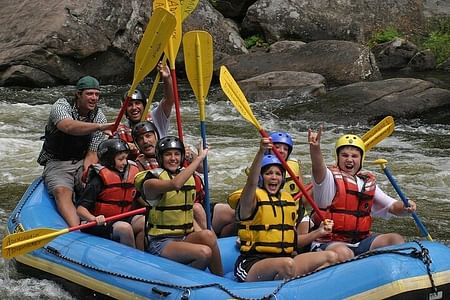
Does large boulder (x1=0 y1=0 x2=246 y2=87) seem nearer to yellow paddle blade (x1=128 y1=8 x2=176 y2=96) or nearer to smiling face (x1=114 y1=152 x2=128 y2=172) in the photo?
yellow paddle blade (x1=128 y1=8 x2=176 y2=96)

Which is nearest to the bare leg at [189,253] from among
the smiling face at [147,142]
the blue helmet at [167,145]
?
the blue helmet at [167,145]

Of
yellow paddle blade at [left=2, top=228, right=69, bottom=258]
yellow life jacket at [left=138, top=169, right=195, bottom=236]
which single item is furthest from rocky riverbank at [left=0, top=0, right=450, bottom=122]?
yellow paddle blade at [left=2, top=228, right=69, bottom=258]

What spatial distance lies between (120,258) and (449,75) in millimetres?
10807

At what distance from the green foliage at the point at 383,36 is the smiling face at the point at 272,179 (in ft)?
37.7

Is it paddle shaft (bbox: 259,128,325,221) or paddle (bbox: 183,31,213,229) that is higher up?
paddle (bbox: 183,31,213,229)

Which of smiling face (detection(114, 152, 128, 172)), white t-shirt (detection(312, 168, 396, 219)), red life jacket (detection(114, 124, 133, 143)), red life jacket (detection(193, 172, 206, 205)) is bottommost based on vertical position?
red life jacket (detection(193, 172, 206, 205))

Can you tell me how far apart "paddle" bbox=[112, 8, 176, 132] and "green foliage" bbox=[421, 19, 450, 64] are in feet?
34.5

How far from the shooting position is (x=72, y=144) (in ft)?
19.7

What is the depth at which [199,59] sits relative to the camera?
223 inches

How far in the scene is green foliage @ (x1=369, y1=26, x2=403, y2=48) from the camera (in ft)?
52.0

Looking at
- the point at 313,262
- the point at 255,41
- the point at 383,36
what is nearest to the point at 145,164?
the point at 313,262

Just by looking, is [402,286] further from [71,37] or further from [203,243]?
[71,37]

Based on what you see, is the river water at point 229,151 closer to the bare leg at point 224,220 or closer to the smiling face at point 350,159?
the bare leg at point 224,220

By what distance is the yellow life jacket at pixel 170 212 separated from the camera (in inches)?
190
